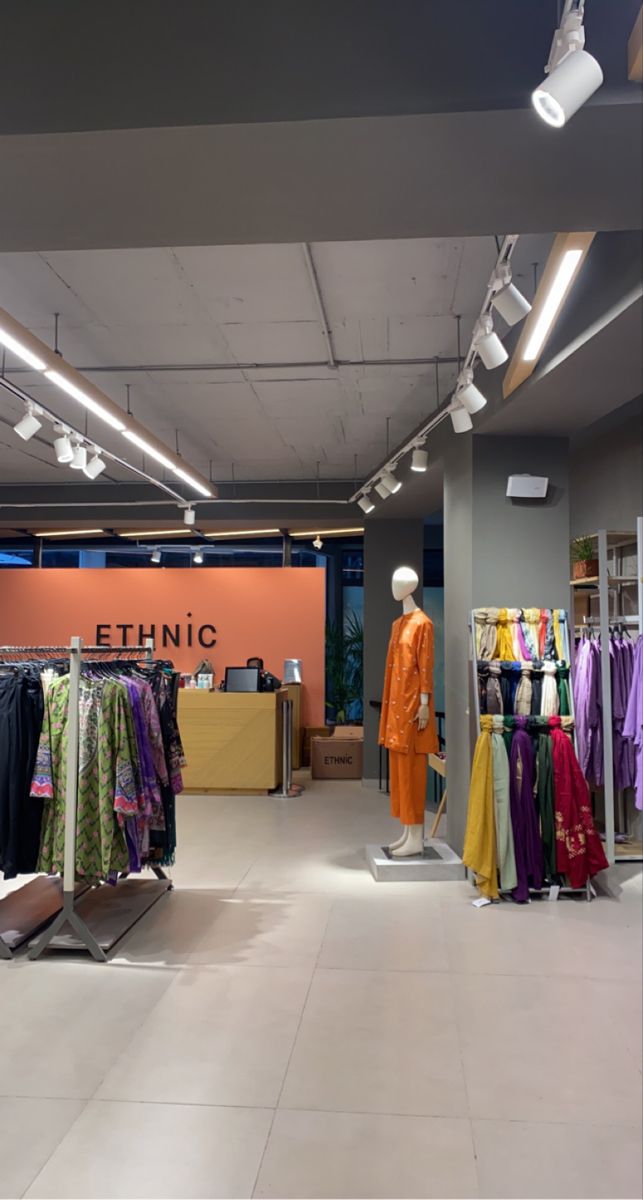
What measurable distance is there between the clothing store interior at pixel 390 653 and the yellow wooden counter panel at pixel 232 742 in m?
0.03

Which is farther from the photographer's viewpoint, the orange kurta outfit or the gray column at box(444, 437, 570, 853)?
the orange kurta outfit

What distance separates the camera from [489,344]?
391 centimetres

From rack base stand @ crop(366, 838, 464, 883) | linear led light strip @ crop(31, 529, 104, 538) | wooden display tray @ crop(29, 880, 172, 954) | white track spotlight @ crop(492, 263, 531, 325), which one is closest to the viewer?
white track spotlight @ crop(492, 263, 531, 325)

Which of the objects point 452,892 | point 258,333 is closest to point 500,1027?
point 452,892

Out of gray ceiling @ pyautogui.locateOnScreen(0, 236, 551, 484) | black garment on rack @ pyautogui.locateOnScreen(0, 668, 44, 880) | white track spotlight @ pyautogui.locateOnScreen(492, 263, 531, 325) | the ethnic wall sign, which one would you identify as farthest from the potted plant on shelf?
the ethnic wall sign

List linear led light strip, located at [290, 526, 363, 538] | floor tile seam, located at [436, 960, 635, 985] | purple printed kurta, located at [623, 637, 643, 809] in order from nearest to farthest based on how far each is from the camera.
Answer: floor tile seam, located at [436, 960, 635, 985], purple printed kurta, located at [623, 637, 643, 809], linear led light strip, located at [290, 526, 363, 538]

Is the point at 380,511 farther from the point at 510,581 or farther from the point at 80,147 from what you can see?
the point at 80,147

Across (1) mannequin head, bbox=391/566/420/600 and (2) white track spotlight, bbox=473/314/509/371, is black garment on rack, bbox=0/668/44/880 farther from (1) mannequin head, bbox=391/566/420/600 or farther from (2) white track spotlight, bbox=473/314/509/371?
(2) white track spotlight, bbox=473/314/509/371

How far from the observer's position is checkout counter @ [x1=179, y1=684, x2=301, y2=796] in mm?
8773

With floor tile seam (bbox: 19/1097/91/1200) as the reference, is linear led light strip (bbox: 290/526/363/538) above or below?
above

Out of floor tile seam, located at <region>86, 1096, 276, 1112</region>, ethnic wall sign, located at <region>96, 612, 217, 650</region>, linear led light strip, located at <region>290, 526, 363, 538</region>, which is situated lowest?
floor tile seam, located at <region>86, 1096, 276, 1112</region>

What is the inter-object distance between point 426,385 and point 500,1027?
4661 millimetres

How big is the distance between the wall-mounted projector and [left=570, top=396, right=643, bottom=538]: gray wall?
1185mm

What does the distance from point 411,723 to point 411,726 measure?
2cm
